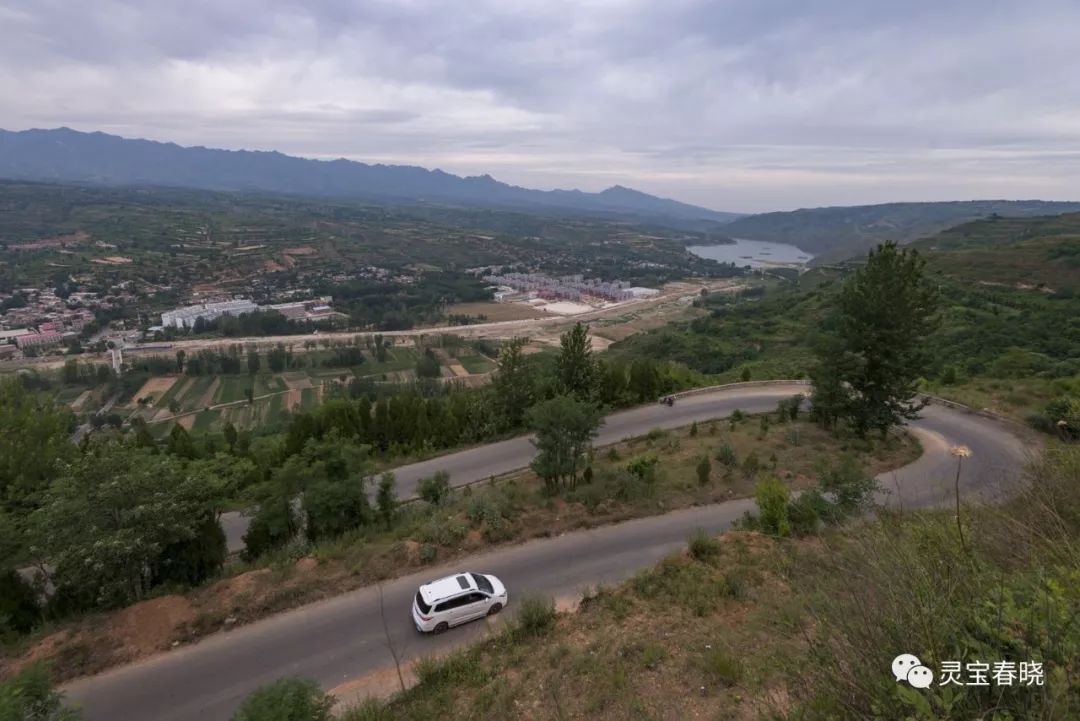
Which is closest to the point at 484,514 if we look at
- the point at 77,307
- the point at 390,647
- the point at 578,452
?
the point at 578,452

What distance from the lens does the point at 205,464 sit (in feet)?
41.9

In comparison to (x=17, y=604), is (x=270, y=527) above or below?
above

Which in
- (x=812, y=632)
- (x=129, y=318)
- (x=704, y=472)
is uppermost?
(x=812, y=632)

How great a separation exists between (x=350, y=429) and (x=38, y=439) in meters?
9.97

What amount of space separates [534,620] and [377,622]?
3300 millimetres

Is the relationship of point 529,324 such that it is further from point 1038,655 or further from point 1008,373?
point 1038,655

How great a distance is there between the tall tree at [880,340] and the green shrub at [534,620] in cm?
1372

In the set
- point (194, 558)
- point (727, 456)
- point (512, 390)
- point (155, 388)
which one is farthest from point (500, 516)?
point (155, 388)

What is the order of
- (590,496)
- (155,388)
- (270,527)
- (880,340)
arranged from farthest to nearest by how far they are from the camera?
(155,388), (880,340), (590,496), (270,527)

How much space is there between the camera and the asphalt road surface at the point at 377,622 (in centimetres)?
895

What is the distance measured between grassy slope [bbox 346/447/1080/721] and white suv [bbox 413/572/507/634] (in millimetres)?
1050

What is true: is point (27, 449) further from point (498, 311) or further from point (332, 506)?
point (498, 311)

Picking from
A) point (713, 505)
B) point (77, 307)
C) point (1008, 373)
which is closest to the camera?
point (713, 505)

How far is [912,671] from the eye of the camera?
11.5ft
